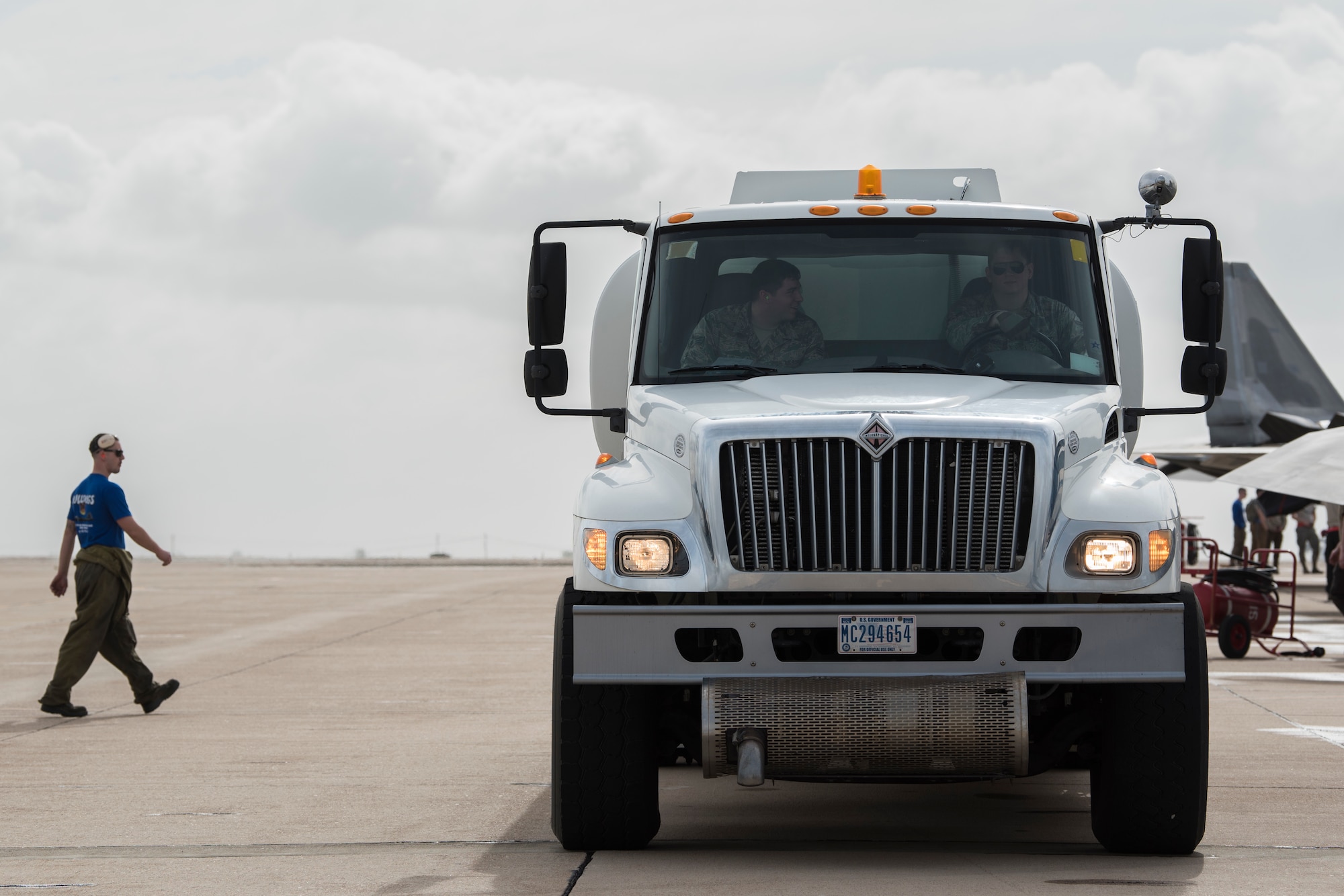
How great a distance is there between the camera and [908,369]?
7910mm

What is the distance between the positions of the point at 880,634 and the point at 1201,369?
220cm

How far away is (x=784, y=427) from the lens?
7.01 meters

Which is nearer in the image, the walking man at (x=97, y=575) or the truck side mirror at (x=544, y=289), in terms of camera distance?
the truck side mirror at (x=544, y=289)

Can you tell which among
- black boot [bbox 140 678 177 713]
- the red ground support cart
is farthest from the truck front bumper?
the red ground support cart

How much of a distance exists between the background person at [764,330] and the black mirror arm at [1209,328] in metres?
1.52

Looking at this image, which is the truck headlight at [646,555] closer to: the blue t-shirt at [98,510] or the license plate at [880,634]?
the license plate at [880,634]

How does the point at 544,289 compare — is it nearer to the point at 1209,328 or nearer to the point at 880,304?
the point at 880,304

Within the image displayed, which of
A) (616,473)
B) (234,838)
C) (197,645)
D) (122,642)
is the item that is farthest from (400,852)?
(197,645)

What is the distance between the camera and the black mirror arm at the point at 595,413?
8.23m

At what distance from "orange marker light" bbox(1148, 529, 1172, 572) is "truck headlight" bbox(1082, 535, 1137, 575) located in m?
0.07

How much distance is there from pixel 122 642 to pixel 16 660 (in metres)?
6.51

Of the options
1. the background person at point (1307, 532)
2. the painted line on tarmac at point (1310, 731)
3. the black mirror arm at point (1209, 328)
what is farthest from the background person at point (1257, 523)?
the black mirror arm at point (1209, 328)

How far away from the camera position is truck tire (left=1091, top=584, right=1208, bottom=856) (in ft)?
23.2

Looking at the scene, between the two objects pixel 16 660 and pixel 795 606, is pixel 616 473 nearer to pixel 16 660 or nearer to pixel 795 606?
pixel 795 606
